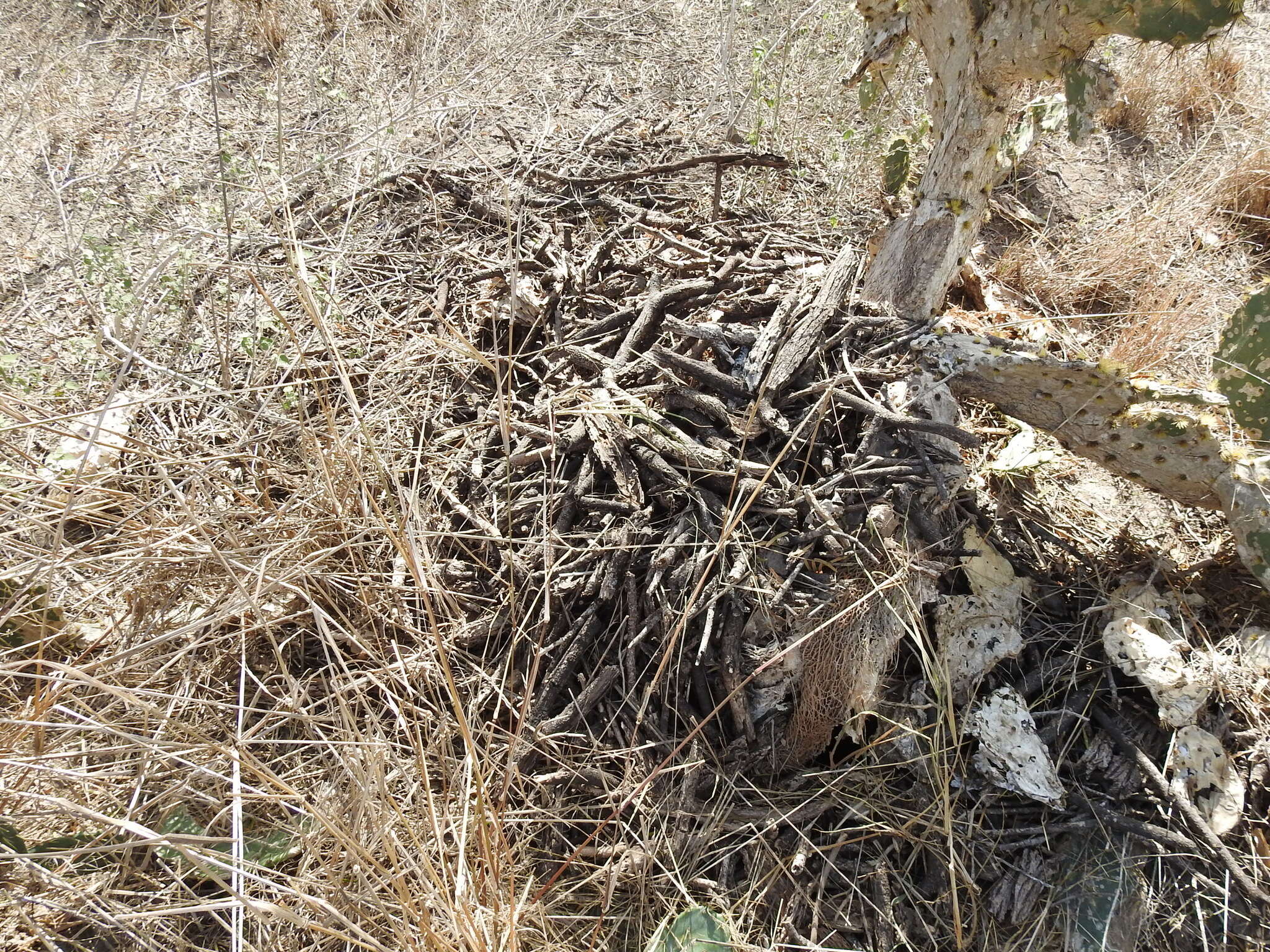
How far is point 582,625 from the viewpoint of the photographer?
67.1 inches

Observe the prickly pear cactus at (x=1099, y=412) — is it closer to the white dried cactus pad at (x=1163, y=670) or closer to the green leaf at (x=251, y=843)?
the white dried cactus pad at (x=1163, y=670)

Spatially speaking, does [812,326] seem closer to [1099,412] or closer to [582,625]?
[1099,412]

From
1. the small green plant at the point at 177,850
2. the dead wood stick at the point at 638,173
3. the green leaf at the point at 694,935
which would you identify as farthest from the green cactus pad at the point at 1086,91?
the small green plant at the point at 177,850

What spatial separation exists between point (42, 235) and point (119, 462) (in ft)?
5.06

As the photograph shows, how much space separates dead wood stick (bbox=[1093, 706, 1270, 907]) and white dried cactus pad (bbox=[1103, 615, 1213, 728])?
9cm

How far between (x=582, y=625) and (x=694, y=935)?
2.10 ft

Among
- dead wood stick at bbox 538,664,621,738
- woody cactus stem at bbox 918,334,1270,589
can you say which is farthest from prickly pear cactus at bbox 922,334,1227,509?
dead wood stick at bbox 538,664,621,738

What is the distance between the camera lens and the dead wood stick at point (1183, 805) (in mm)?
1442

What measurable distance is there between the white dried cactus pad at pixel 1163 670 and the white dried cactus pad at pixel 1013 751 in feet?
0.78

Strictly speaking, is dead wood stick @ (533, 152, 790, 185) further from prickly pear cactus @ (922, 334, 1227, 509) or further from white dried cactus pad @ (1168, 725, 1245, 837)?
white dried cactus pad @ (1168, 725, 1245, 837)

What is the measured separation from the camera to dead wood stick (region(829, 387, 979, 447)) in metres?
1.65

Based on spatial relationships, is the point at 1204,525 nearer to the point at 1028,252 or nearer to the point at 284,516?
the point at 1028,252

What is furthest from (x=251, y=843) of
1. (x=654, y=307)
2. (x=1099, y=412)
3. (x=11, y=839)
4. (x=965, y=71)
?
(x=965, y=71)

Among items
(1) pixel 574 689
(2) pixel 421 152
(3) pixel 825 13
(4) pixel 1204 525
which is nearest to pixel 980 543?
(4) pixel 1204 525
